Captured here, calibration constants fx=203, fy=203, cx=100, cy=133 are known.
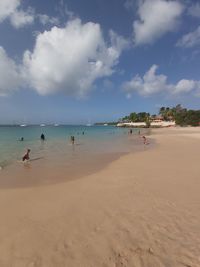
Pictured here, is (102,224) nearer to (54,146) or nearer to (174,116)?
(54,146)

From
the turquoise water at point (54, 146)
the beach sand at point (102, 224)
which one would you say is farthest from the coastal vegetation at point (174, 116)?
the beach sand at point (102, 224)

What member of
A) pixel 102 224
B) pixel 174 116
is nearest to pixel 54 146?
pixel 102 224

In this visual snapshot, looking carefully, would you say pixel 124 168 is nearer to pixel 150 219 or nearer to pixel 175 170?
pixel 175 170

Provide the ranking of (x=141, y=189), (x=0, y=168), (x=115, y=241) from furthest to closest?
(x=0, y=168) < (x=141, y=189) < (x=115, y=241)

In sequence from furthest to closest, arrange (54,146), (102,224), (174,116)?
(174,116) < (54,146) < (102,224)

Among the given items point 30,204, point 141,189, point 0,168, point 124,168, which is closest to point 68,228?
point 30,204

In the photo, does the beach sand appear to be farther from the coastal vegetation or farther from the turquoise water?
the coastal vegetation

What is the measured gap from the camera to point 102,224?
5.27 m

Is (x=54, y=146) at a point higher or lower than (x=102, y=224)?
lower

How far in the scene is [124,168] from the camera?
39.1ft

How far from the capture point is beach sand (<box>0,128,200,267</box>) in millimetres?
3982

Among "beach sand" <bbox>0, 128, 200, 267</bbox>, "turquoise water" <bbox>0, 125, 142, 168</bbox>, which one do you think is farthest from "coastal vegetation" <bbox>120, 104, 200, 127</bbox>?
"beach sand" <bbox>0, 128, 200, 267</bbox>

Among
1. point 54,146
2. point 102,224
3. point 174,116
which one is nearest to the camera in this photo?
point 102,224

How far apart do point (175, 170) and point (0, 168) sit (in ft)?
34.8
